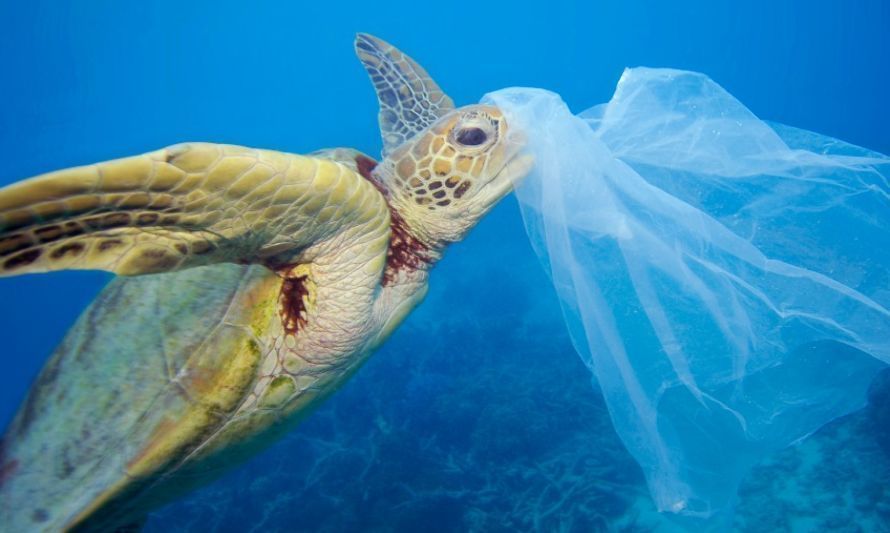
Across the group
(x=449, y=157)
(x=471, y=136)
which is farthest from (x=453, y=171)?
(x=471, y=136)

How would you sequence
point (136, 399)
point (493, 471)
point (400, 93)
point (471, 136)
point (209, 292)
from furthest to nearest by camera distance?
point (493, 471) → point (400, 93) → point (471, 136) → point (209, 292) → point (136, 399)

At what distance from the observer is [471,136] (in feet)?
6.58

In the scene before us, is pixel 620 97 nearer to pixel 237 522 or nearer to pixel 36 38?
pixel 237 522

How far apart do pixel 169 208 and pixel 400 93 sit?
2.57 meters

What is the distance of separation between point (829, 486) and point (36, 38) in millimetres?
71766

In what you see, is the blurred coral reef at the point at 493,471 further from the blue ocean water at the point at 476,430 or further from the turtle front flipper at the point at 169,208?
the turtle front flipper at the point at 169,208

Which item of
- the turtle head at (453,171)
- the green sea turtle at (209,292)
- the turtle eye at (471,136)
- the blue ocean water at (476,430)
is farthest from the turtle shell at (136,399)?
the blue ocean water at (476,430)

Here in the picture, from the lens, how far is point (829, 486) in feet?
16.2

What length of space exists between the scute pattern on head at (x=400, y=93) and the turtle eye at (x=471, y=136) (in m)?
1.33

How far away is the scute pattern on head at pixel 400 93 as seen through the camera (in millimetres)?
3342

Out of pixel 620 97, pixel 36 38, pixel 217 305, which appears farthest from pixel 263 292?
pixel 36 38

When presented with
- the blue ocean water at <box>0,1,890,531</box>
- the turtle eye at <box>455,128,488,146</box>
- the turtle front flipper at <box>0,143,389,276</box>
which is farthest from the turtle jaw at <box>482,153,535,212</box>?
the blue ocean water at <box>0,1,890,531</box>

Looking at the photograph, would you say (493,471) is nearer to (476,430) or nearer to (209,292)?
(476,430)

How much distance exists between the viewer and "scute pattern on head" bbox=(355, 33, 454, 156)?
11.0ft
